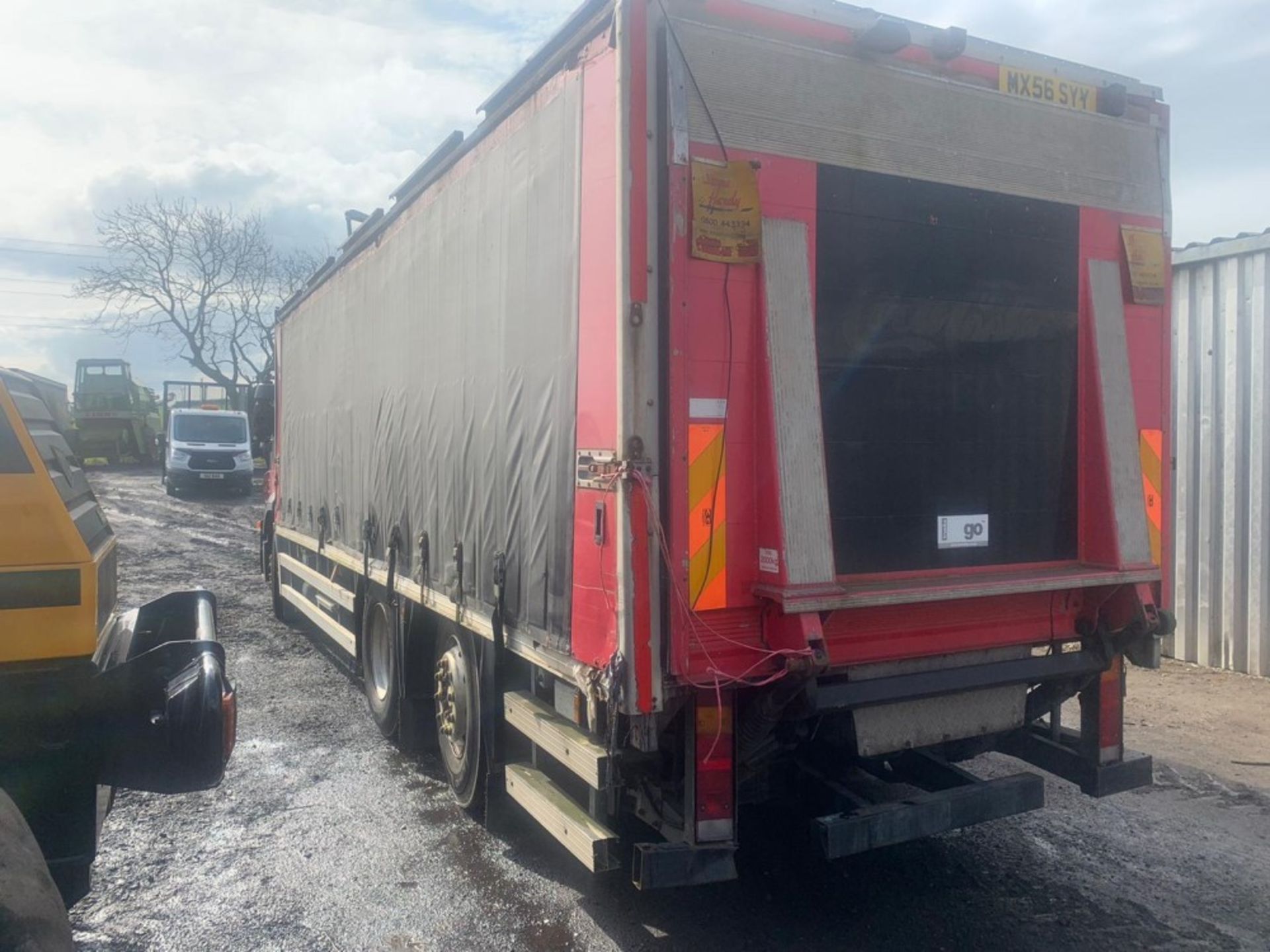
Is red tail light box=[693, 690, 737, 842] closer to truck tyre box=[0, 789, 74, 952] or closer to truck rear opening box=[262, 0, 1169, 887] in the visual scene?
truck rear opening box=[262, 0, 1169, 887]

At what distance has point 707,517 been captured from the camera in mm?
3494

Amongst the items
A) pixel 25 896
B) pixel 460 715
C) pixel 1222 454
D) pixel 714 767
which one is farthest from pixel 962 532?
pixel 1222 454

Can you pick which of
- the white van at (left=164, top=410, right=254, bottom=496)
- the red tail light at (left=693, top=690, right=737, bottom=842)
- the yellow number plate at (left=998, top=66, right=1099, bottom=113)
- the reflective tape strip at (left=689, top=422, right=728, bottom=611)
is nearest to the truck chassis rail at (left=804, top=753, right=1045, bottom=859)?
the red tail light at (left=693, top=690, right=737, bottom=842)

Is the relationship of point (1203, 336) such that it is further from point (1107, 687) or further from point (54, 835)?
point (54, 835)

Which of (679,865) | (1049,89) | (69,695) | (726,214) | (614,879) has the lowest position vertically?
(614,879)

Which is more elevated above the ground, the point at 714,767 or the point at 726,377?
the point at 726,377

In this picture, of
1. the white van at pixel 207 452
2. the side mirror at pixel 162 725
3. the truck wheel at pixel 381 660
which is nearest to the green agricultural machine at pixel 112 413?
the white van at pixel 207 452

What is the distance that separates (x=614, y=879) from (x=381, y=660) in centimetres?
303

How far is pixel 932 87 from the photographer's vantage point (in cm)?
402

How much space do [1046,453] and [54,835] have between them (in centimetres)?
400

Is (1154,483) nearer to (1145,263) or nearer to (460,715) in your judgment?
(1145,263)

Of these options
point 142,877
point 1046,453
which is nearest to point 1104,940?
point 1046,453

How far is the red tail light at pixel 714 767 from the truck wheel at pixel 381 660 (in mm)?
3266

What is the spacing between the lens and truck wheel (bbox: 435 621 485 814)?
5.09 m
